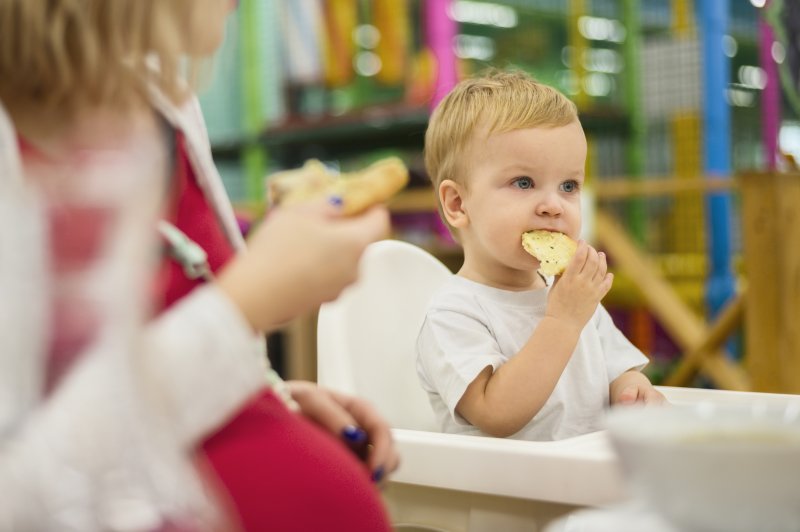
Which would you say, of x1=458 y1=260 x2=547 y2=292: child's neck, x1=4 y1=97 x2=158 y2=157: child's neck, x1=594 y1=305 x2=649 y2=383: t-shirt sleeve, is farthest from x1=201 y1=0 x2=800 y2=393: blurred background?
x1=4 y1=97 x2=158 y2=157: child's neck

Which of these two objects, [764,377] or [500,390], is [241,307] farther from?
[764,377]

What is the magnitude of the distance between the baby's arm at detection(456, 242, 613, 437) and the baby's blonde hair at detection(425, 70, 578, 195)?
0.53ft

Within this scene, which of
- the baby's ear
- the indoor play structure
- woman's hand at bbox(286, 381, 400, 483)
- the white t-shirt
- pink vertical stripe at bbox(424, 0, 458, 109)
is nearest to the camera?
woman's hand at bbox(286, 381, 400, 483)

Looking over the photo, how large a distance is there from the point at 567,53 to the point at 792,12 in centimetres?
463

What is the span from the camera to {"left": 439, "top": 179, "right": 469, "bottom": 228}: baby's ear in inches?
47.3

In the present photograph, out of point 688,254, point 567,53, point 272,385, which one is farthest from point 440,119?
point 567,53

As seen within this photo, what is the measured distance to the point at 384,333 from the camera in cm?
128

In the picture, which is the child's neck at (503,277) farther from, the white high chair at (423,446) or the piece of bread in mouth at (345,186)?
the piece of bread in mouth at (345,186)

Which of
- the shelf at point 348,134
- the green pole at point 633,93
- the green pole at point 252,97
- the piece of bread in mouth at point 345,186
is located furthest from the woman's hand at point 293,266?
the green pole at point 252,97

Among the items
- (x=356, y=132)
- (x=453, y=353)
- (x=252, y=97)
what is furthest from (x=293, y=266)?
(x=252, y=97)

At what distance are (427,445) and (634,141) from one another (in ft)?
10.3

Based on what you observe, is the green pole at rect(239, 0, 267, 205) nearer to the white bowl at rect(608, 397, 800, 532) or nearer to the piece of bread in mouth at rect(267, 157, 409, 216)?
the piece of bread in mouth at rect(267, 157, 409, 216)

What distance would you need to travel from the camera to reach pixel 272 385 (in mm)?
792

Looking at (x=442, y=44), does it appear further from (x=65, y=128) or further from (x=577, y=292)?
(x=65, y=128)
